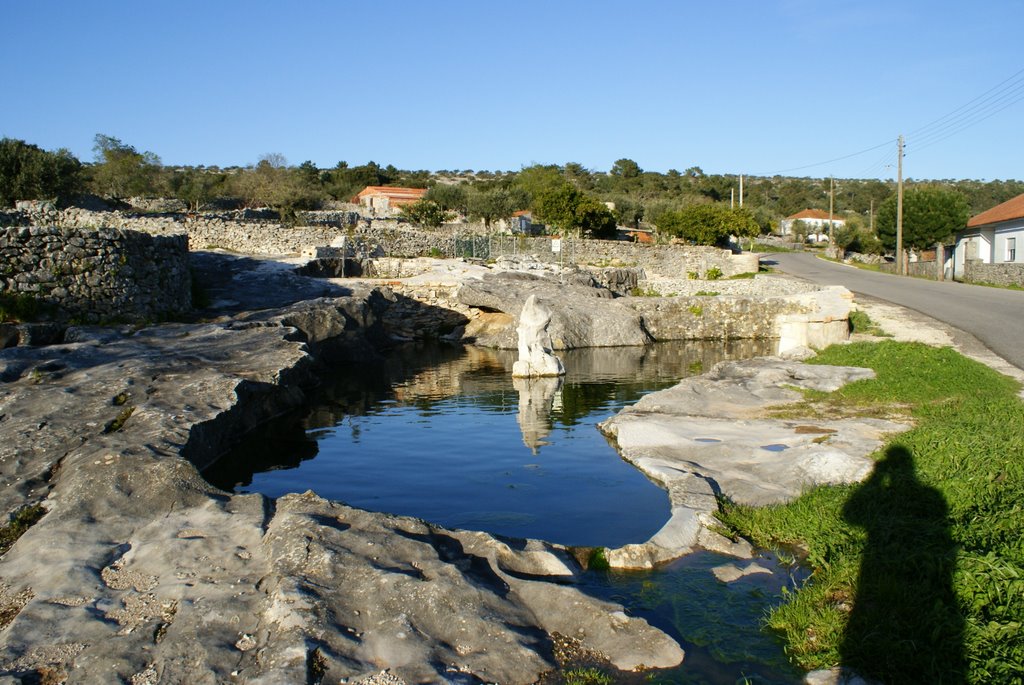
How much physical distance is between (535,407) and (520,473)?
497cm

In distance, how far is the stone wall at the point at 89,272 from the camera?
1742cm

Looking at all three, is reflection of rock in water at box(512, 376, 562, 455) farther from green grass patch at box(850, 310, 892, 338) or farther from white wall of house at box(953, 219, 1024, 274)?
white wall of house at box(953, 219, 1024, 274)

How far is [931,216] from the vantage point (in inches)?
1925

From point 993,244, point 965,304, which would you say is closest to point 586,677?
point 965,304

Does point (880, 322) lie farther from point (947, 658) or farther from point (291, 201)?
point (291, 201)

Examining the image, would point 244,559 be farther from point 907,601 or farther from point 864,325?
point 864,325

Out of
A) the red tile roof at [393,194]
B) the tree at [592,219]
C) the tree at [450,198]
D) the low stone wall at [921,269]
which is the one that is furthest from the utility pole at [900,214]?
the red tile roof at [393,194]

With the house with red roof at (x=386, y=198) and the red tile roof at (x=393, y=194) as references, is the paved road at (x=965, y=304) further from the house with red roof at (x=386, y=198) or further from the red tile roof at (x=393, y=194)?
the red tile roof at (x=393, y=194)

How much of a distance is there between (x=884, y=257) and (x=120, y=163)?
6221 cm

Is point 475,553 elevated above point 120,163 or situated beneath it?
situated beneath

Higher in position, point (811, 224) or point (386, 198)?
point (386, 198)

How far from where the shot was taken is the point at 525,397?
17.0 meters

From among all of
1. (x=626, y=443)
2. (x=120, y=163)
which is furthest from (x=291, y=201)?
(x=626, y=443)

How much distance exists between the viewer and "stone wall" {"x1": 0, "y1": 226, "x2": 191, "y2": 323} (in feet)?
57.2
